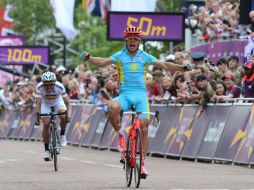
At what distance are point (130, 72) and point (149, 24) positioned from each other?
1343 cm

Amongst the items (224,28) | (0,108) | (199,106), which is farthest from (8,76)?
(199,106)

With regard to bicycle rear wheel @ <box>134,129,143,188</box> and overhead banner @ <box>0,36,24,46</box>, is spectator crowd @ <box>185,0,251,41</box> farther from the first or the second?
overhead banner @ <box>0,36,24,46</box>

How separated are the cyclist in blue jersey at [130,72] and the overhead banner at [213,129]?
16.4ft

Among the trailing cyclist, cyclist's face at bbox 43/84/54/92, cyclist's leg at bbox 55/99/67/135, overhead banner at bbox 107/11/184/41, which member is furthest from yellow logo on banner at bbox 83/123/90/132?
cyclist's face at bbox 43/84/54/92

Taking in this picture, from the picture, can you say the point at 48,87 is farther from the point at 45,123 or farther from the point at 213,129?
the point at 213,129

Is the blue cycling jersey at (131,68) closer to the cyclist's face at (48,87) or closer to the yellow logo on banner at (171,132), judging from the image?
the cyclist's face at (48,87)

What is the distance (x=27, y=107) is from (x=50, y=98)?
1693 centimetres

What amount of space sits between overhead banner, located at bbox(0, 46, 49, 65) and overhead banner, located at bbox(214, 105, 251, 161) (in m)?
24.4

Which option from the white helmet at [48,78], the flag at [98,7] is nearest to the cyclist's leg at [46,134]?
the white helmet at [48,78]

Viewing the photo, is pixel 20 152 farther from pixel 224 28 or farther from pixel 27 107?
pixel 27 107

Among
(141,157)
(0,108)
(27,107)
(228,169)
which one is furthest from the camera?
(0,108)

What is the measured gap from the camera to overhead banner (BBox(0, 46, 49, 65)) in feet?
149

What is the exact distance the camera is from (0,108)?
140ft

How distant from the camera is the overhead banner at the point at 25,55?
45375 mm
